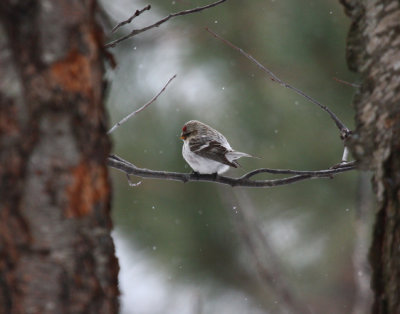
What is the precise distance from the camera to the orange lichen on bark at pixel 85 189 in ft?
2.73

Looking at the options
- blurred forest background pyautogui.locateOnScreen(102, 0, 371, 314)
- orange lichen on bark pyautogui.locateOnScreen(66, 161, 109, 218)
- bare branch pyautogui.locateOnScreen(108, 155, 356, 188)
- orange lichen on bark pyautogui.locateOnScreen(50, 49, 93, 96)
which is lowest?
blurred forest background pyautogui.locateOnScreen(102, 0, 371, 314)

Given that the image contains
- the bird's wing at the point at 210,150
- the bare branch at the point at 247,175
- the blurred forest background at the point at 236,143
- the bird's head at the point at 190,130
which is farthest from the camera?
the blurred forest background at the point at 236,143

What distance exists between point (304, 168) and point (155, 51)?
4.22ft

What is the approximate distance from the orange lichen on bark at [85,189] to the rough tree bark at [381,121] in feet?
1.71

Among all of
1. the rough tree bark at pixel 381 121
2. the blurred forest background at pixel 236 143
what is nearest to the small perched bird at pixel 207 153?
the blurred forest background at pixel 236 143

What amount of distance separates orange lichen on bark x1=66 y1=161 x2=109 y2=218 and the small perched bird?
5.31 feet

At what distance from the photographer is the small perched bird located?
2.60 m

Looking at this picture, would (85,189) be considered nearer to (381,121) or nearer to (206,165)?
(381,121)

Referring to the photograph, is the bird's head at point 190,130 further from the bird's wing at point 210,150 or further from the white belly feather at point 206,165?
the white belly feather at point 206,165

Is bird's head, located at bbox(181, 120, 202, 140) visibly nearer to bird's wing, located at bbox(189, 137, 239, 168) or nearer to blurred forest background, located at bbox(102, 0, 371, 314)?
bird's wing, located at bbox(189, 137, 239, 168)

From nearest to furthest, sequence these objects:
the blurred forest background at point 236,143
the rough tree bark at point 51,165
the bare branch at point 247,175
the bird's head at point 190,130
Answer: the rough tree bark at point 51,165 → the bare branch at point 247,175 → the bird's head at point 190,130 → the blurred forest background at point 236,143

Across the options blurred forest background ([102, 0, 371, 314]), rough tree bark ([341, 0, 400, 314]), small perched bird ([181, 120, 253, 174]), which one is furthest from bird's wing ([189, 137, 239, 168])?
rough tree bark ([341, 0, 400, 314])

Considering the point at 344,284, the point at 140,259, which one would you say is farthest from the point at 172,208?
the point at 344,284

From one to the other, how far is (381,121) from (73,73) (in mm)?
593
